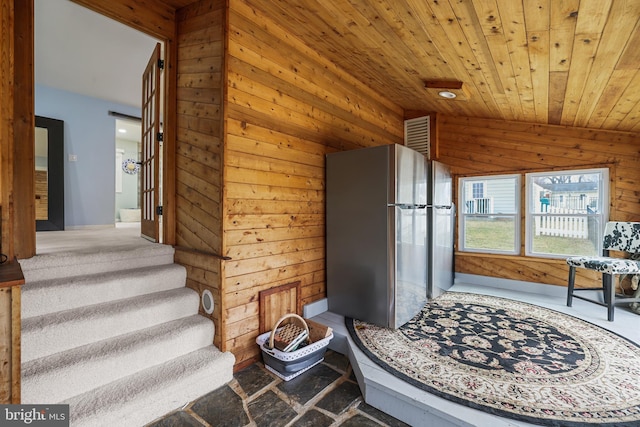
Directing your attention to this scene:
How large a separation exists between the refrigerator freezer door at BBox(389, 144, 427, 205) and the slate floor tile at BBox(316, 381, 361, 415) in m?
1.46

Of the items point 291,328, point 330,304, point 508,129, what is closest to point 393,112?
point 508,129

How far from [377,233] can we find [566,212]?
9.26ft

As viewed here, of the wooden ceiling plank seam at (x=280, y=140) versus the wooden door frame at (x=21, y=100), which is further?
the wooden ceiling plank seam at (x=280, y=140)

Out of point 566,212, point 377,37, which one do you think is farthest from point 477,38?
point 566,212

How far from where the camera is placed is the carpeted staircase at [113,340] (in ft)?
5.16

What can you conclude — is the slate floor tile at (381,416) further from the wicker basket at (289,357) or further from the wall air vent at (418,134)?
the wall air vent at (418,134)

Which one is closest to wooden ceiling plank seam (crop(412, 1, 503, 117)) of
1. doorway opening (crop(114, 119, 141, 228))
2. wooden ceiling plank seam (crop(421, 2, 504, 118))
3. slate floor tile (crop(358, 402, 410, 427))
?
wooden ceiling plank seam (crop(421, 2, 504, 118))

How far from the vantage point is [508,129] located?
156 inches

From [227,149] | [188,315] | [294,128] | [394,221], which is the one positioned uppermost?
[294,128]

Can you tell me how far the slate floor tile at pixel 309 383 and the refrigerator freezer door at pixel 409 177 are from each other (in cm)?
145

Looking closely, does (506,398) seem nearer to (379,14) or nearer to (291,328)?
(291,328)

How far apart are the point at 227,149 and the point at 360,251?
1481 mm

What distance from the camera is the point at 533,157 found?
12.5 feet

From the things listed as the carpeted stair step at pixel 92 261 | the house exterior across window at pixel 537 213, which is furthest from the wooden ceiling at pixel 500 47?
the carpeted stair step at pixel 92 261
